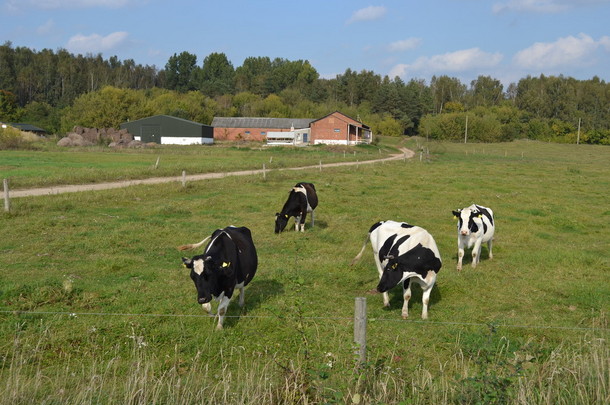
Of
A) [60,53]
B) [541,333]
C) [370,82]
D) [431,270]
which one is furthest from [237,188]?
[60,53]

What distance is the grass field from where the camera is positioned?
6258mm

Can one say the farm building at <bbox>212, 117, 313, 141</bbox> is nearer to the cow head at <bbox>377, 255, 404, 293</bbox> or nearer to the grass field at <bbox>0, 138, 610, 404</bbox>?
the grass field at <bbox>0, 138, 610, 404</bbox>

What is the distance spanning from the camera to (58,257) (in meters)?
14.3

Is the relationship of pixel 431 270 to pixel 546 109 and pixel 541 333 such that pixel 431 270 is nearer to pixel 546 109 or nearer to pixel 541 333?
pixel 541 333

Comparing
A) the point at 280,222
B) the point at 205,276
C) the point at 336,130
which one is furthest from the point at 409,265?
the point at 336,130

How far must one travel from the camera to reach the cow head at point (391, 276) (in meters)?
10.7

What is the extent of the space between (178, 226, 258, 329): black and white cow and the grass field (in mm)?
507

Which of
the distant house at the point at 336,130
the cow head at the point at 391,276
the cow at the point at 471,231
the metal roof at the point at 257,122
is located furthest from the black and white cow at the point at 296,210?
the metal roof at the point at 257,122

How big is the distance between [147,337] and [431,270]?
5.63 m

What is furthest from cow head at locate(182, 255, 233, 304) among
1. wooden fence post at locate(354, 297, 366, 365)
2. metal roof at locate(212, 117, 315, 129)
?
metal roof at locate(212, 117, 315, 129)

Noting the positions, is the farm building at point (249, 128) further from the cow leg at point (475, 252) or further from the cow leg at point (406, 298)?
the cow leg at point (406, 298)

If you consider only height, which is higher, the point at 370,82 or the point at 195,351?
the point at 370,82

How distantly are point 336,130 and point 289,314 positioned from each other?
8486cm

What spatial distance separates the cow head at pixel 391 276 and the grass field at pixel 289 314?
0.60m
